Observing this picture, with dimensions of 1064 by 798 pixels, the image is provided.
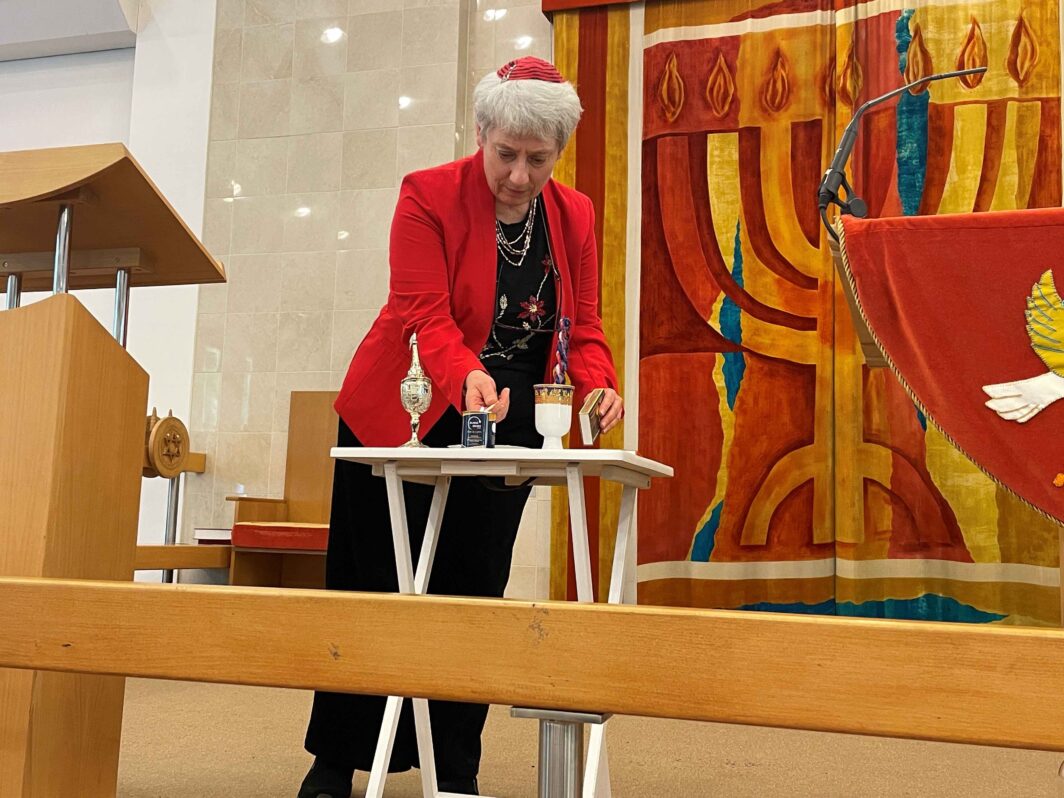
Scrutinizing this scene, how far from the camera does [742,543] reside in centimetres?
427

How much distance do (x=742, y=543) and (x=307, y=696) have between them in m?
1.82

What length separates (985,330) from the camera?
1.81 meters

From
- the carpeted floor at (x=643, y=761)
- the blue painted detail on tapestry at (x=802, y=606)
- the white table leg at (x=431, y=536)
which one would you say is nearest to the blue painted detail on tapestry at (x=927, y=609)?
the blue painted detail on tapestry at (x=802, y=606)

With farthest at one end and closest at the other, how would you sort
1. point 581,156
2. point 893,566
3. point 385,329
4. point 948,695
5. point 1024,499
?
point 581,156, point 893,566, point 385,329, point 1024,499, point 948,695

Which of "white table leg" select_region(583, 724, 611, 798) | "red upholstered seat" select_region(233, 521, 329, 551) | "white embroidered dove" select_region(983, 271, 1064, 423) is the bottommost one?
"white table leg" select_region(583, 724, 611, 798)

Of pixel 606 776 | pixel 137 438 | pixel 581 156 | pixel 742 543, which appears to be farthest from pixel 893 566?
pixel 137 438

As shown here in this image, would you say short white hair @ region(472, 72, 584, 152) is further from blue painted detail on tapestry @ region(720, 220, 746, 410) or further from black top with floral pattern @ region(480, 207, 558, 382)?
blue painted detail on tapestry @ region(720, 220, 746, 410)

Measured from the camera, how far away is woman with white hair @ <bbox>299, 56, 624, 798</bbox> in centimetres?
182

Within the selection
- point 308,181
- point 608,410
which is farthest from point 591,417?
point 308,181

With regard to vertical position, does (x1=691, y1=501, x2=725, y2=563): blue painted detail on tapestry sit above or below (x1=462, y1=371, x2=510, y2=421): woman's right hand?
below

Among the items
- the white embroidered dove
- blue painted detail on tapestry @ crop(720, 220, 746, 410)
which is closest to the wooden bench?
blue painted detail on tapestry @ crop(720, 220, 746, 410)

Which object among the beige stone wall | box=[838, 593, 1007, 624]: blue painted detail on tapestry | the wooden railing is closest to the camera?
the wooden railing

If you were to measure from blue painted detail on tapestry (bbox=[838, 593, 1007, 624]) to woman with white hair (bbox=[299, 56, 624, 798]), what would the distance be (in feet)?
7.69

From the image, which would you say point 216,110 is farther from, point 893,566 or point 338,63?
point 893,566
